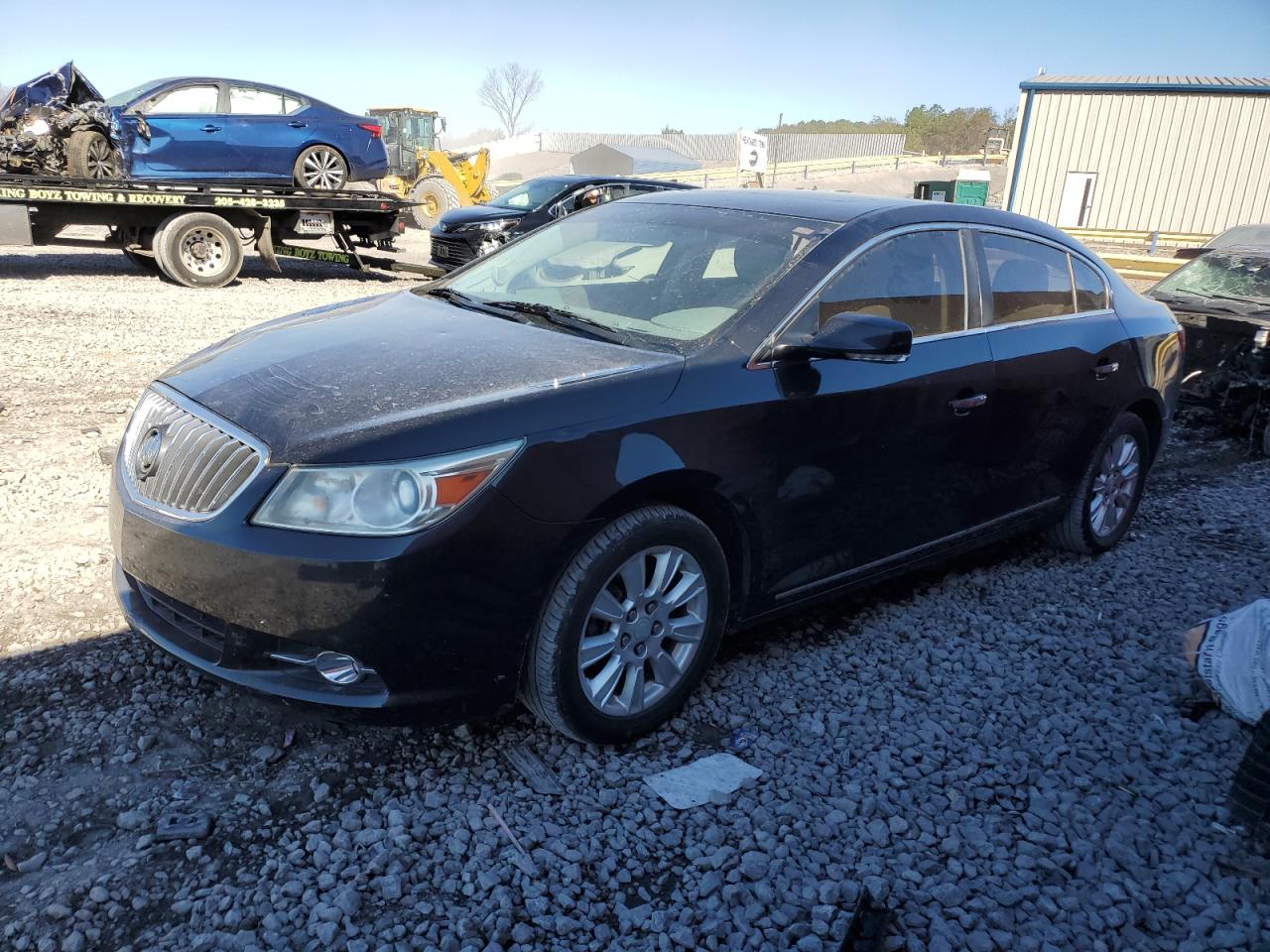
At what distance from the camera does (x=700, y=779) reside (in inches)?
119

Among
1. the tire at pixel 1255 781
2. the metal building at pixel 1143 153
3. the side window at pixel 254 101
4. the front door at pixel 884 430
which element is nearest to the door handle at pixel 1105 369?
the front door at pixel 884 430

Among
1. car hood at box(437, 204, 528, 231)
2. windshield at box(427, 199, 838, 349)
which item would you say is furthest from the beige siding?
windshield at box(427, 199, 838, 349)

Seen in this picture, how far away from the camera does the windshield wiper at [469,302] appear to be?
3.65 m

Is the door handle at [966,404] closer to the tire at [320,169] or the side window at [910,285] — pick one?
the side window at [910,285]

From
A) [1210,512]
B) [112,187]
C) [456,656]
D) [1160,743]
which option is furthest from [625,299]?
[112,187]

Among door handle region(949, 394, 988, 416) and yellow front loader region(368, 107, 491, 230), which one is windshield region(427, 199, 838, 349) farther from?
yellow front loader region(368, 107, 491, 230)

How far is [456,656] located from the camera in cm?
268

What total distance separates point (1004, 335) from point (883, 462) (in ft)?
3.15

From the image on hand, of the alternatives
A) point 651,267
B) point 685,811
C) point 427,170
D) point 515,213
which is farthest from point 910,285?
point 427,170

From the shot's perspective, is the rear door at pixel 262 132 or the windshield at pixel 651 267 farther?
the rear door at pixel 262 132

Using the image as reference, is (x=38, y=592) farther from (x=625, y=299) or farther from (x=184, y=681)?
(x=625, y=299)

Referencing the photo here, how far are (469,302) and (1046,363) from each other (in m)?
2.54

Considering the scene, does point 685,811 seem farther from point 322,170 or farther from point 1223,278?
point 322,170

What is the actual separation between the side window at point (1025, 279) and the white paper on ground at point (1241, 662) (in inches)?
59.3
